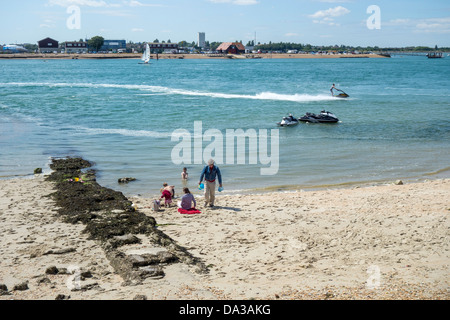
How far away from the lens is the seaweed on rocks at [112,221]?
990 centimetres

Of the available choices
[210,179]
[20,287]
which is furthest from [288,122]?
[20,287]

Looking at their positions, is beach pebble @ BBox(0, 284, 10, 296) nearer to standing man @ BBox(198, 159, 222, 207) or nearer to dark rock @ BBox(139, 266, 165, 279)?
dark rock @ BBox(139, 266, 165, 279)

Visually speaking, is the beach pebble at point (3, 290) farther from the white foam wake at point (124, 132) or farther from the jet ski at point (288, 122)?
the jet ski at point (288, 122)

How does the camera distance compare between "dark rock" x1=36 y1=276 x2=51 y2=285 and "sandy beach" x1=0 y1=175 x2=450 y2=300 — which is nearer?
"sandy beach" x1=0 y1=175 x2=450 y2=300

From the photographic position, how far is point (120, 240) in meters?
11.4

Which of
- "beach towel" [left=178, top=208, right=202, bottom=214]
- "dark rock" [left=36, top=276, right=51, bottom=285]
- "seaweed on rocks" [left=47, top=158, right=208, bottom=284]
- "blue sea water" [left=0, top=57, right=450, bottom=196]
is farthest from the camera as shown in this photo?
"blue sea water" [left=0, top=57, right=450, bottom=196]

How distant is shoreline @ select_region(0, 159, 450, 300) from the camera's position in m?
8.73

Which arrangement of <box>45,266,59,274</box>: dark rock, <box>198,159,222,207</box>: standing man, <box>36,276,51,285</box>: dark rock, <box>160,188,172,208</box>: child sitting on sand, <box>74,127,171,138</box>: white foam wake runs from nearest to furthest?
<box>36,276,51,285</box>: dark rock → <box>45,266,59,274</box>: dark rock → <box>198,159,222,207</box>: standing man → <box>160,188,172,208</box>: child sitting on sand → <box>74,127,171,138</box>: white foam wake

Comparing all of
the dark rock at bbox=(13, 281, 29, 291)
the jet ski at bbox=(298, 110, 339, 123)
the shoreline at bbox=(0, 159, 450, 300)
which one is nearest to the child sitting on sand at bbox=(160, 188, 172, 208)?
the shoreline at bbox=(0, 159, 450, 300)

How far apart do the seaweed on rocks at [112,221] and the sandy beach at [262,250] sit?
0.69 feet

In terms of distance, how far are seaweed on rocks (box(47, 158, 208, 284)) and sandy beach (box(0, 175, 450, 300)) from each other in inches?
8.3

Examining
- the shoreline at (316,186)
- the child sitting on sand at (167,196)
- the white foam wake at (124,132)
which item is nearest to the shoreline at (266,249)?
the child sitting on sand at (167,196)

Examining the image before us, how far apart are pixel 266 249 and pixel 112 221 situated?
466cm
